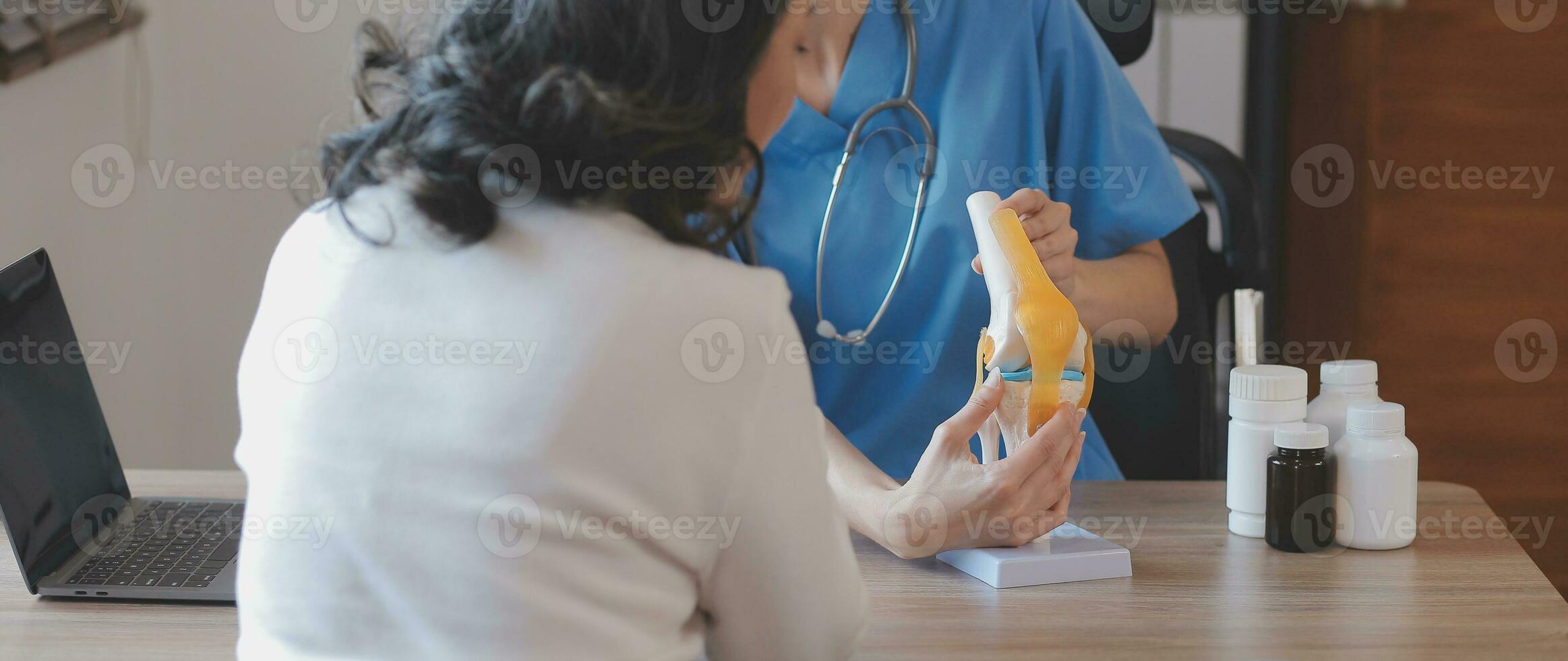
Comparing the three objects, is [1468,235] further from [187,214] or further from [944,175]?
[187,214]

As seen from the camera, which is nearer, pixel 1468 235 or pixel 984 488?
pixel 984 488

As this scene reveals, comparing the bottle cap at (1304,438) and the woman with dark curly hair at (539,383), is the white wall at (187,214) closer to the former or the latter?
the woman with dark curly hair at (539,383)

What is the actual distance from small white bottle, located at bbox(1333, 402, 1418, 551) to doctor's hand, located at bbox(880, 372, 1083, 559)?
21 centimetres

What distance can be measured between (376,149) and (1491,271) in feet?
6.25

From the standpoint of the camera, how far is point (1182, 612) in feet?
2.76

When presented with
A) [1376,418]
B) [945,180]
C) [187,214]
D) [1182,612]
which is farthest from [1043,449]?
[187,214]

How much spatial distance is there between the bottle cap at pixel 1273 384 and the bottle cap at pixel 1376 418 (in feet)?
0.13

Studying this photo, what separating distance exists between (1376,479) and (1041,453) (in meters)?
0.27

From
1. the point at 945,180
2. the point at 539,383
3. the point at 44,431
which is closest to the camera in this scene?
the point at 539,383

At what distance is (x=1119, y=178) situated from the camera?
1.28 m

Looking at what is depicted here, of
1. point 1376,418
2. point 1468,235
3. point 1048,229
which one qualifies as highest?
point 1048,229

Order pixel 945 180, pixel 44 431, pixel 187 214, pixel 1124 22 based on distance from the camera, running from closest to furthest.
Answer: pixel 44 431 < pixel 945 180 < pixel 1124 22 < pixel 187 214

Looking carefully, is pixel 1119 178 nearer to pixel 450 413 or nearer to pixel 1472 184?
pixel 450 413

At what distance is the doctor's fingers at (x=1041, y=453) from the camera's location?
Answer: 89 centimetres
